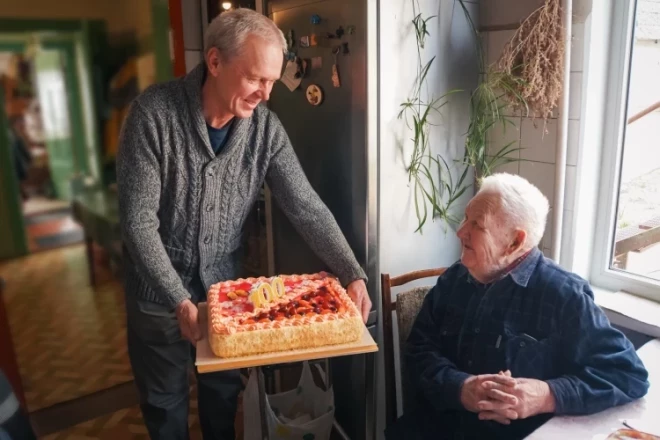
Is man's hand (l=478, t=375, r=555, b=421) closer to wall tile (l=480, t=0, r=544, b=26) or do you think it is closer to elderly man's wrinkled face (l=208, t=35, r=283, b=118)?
elderly man's wrinkled face (l=208, t=35, r=283, b=118)

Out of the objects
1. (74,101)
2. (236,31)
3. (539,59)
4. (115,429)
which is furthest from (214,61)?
(74,101)

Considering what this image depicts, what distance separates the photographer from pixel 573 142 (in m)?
1.72

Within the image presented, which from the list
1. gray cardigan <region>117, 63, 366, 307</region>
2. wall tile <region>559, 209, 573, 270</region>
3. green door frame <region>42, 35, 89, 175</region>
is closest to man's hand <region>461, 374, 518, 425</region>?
gray cardigan <region>117, 63, 366, 307</region>

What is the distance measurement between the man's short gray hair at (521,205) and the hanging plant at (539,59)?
365mm

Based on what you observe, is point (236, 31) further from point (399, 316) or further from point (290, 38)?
point (399, 316)

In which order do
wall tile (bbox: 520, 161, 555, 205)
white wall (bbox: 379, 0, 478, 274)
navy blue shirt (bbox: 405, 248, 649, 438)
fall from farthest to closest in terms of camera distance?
wall tile (bbox: 520, 161, 555, 205), white wall (bbox: 379, 0, 478, 274), navy blue shirt (bbox: 405, 248, 649, 438)

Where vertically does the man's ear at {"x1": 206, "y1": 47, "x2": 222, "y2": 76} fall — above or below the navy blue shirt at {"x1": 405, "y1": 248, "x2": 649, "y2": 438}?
above

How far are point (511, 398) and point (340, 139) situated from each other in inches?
36.6

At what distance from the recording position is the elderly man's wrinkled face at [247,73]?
4.63 feet

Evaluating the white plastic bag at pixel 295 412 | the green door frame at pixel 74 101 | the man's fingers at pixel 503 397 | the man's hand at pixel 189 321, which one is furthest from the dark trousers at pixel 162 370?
the green door frame at pixel 74 101

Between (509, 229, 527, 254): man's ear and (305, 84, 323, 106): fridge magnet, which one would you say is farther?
(305, 84, 323, 106): fridge magnet

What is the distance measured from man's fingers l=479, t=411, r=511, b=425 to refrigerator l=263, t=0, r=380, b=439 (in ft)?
1.91

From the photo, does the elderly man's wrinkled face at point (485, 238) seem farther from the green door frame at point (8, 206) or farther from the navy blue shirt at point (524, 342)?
the green door frame at point (8, 206)

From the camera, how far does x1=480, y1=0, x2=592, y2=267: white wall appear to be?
1.66 m
